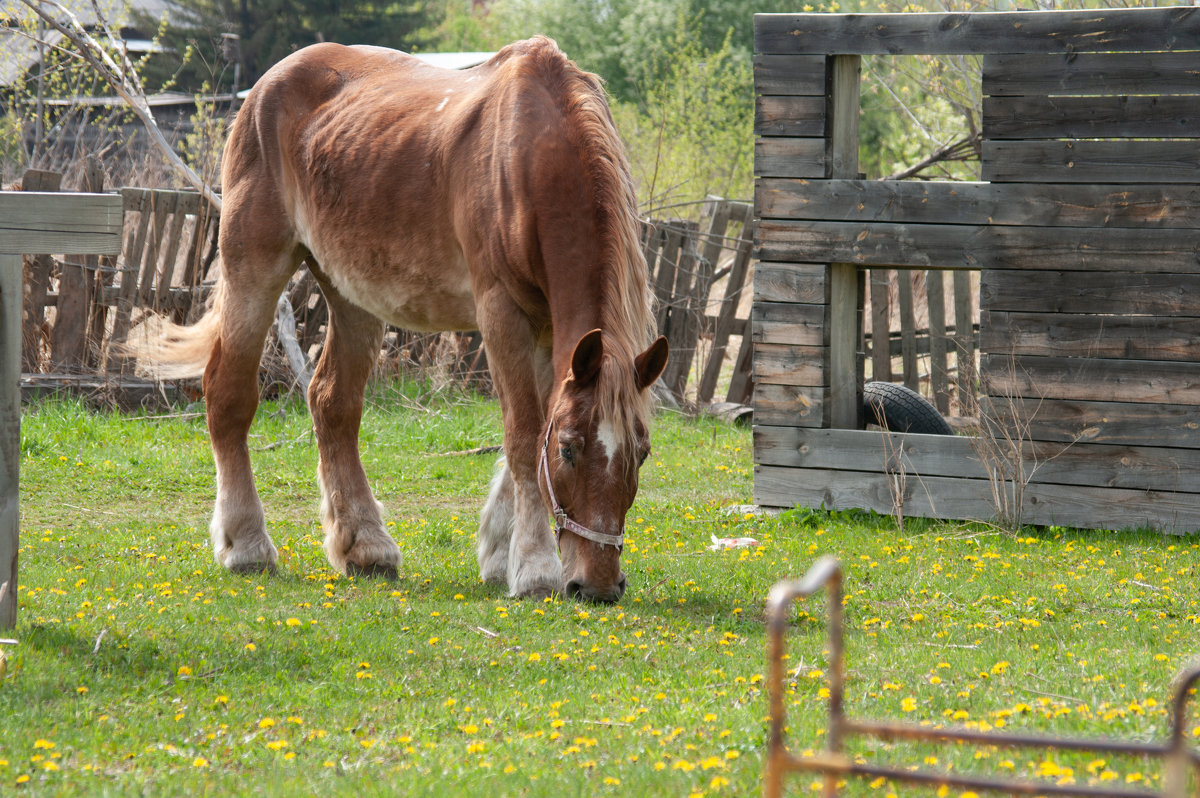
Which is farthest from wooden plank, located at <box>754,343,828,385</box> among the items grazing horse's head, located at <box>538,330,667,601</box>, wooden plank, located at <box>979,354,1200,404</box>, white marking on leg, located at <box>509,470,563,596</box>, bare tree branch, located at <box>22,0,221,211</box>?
bare tree branch, located at <box>22,0,221,211</box>

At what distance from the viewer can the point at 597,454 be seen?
4.46 m

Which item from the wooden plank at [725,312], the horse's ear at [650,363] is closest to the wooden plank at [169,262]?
the wooden plank at [725,312]

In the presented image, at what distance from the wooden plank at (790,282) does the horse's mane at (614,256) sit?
7.77ft

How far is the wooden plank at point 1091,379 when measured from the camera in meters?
6.49

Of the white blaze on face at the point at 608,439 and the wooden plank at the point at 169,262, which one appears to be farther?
the wooden plank at the point at 169,262

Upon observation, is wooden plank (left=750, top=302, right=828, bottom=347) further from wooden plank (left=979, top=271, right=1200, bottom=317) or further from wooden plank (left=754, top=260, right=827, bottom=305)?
wooden plank (left=979, top=271, right=1200, bottom=317)

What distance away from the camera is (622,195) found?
15.8 feet

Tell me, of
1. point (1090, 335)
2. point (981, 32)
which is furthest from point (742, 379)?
point (981, 32)

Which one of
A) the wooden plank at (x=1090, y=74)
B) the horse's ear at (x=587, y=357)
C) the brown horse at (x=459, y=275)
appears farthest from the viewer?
the wooden plank at (x=1090, y=74)

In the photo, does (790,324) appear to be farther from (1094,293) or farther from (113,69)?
(113,69)

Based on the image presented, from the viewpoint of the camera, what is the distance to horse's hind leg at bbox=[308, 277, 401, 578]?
5719mm

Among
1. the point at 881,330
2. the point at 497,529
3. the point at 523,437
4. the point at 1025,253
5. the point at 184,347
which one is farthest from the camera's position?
the point at 881,330

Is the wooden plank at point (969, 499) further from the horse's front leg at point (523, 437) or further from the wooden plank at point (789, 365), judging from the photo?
the horse's front leg at point (523, 437)

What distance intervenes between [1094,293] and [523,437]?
145 inches
